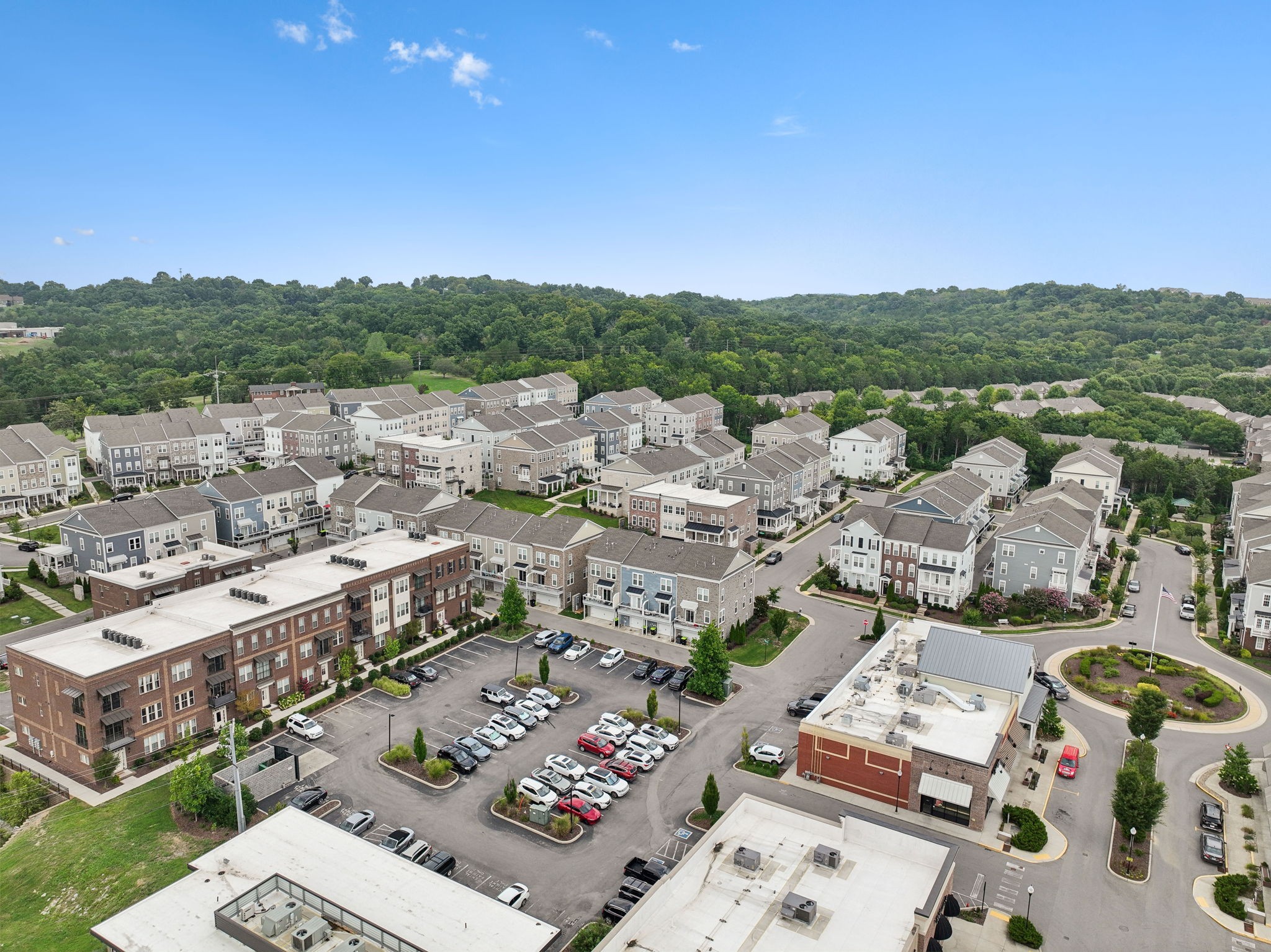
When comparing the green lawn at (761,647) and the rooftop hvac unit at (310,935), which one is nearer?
the rooftop hvac unit at (310,935)

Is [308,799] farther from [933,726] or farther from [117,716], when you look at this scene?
[933,726]

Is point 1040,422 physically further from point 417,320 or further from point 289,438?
point 417,320

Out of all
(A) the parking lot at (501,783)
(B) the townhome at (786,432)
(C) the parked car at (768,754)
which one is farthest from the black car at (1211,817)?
(B) the townhome at (786,432)

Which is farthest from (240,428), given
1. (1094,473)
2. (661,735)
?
(1094,473)

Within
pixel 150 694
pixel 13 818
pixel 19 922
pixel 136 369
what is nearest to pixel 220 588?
pixel 150 694

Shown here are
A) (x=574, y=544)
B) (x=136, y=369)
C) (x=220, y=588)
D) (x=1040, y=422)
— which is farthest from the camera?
(x=136, y=369)

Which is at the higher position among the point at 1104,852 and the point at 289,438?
the point at 289,438

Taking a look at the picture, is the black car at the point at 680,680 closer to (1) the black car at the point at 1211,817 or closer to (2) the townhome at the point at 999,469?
(1) the black car at the point at 1211,817
